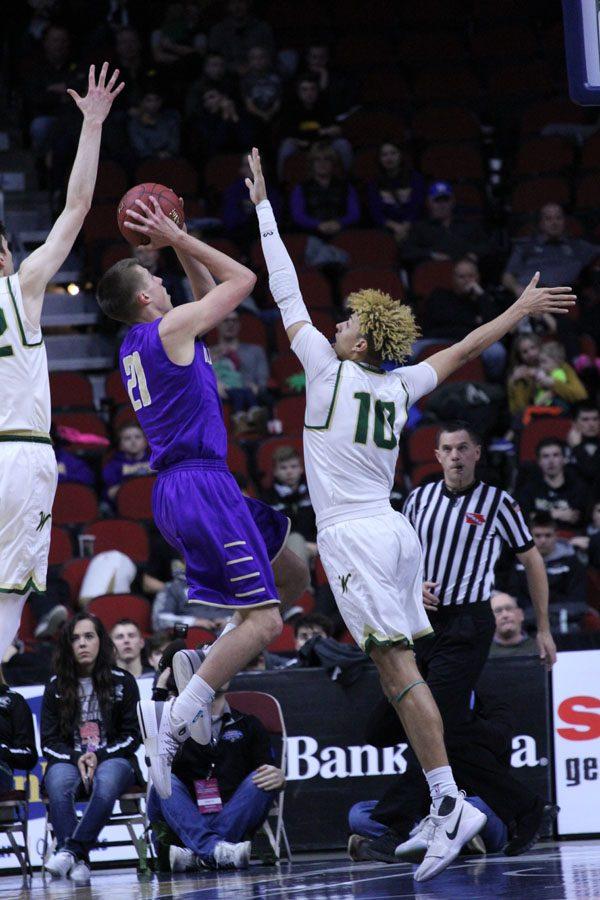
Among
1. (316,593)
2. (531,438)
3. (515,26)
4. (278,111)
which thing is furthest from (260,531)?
(515,26)

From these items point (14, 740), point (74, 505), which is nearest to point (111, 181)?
point (74, 505)

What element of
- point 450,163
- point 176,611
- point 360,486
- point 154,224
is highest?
point 450,163

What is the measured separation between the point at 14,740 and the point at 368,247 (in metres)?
8.52

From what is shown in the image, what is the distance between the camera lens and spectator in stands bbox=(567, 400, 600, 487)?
13.1m

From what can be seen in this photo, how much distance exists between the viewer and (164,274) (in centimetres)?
1504

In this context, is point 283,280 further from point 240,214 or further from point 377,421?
point 240,214

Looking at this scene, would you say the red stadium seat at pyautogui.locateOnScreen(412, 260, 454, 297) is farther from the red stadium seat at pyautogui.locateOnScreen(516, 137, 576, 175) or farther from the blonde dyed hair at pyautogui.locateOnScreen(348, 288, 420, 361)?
the blonde dyed hair at pyautogui.locateOnScreen(348, 288, 420, 361)

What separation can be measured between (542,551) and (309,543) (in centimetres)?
195

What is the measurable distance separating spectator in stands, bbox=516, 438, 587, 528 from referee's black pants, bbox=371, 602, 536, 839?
443cm

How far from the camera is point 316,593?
11984mm

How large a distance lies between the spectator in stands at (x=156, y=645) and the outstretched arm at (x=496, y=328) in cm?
392

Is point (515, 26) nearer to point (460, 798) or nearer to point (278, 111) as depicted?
point (278, 111)

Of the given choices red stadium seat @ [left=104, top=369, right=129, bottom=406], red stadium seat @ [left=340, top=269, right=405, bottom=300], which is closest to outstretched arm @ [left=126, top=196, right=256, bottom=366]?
red stadium seat @ [left=104, top=369, right=129, bottom=406]

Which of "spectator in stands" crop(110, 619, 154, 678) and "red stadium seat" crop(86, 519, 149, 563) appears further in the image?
"red stadium seat" crop(86, 519, 149, 563)
